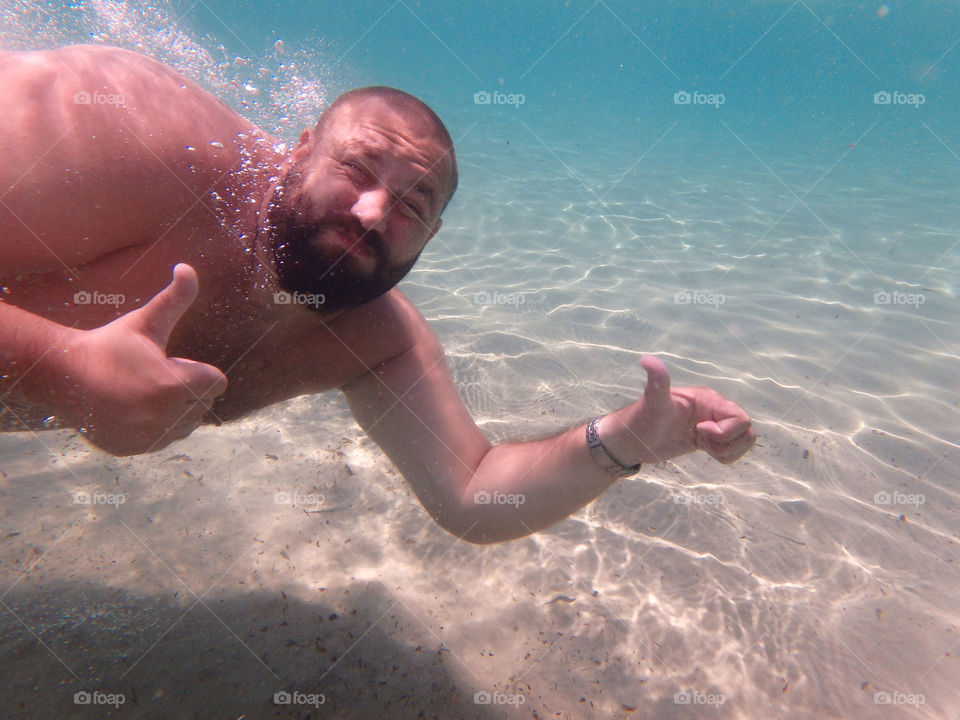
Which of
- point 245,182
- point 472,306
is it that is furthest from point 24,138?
point 472,306

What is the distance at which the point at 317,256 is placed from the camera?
2213 millimetres

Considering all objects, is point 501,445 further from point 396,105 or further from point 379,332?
point 396,105

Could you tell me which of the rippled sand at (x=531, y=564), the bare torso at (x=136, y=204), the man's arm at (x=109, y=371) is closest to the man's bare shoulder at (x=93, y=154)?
the bare torso at (x=136, y=204)

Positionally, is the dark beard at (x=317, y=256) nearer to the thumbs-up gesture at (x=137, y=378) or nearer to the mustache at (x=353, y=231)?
the mustache at (x=353, y=231)

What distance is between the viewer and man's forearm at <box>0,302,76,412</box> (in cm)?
134

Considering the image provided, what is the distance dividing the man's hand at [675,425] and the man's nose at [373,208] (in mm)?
1337

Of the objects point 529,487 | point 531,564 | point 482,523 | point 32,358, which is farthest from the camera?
point 531,564

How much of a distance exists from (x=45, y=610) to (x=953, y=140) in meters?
57.8

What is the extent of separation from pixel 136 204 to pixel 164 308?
796 millimetres

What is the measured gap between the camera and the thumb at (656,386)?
1963 millimetres

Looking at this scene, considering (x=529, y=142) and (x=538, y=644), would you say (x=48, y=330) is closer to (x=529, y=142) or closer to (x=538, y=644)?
(x=538, y=644)

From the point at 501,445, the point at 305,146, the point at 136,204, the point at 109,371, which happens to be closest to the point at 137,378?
the point at 109,371

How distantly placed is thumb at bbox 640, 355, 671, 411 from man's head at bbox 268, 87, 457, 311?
1.32 metres

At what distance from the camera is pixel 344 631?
8.20 feet
